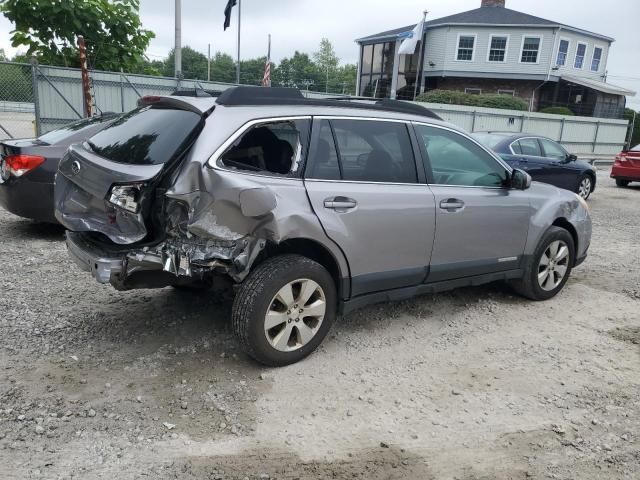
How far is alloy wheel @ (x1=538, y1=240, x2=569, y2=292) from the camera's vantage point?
5.19m

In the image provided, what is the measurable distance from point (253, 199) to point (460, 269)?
2.00m

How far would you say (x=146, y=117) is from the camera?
3928 mm

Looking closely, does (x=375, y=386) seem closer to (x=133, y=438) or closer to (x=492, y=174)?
(x=133, y=438)

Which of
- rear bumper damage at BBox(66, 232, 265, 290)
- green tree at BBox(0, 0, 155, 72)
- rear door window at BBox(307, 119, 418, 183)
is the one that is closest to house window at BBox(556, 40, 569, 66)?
green tree at BBox(0, 0, 155, 72)

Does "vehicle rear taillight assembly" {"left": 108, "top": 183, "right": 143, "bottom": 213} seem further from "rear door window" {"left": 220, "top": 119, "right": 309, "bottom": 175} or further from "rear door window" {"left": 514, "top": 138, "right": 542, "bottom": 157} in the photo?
"rear door window" {"left": 514, "top": 138, "right": 542, "bottom": 157}

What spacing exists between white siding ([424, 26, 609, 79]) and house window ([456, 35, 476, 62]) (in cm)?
19

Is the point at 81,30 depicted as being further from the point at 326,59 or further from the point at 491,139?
the point at 326,59

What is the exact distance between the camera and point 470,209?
442cm

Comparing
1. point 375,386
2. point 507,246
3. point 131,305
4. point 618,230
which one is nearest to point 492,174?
point 507,246

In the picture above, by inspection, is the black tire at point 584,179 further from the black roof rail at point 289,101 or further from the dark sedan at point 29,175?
the dark sedan at point 29,175

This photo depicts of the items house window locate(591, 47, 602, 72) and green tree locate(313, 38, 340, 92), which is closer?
house window locate(591, 47, 602, 72)

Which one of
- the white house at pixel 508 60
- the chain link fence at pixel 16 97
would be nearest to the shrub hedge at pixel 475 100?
the white house at pixel 508 60

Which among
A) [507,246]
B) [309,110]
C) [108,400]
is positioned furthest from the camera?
[507,246]

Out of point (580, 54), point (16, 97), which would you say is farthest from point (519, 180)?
point (580, 54)
